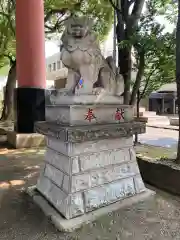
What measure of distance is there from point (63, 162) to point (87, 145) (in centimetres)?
31

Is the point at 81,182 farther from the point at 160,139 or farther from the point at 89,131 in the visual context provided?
the point at 160,139

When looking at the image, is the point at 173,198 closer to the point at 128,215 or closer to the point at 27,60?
the point at 128,215

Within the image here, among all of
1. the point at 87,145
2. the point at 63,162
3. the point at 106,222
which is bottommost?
the point at 106,222

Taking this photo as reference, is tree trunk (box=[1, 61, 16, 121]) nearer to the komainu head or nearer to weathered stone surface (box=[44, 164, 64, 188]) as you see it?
weathered stone surface (box=[44, 164, 64, 188])

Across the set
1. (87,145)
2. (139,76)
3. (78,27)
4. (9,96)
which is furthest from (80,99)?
(9,96)

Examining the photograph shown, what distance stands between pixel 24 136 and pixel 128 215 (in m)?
4.03

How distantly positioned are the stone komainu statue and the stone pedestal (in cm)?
22

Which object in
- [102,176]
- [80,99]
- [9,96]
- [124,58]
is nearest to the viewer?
[80,99]

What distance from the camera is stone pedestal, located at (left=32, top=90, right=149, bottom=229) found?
8.01 feet

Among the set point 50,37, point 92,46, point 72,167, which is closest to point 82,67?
point 92,46

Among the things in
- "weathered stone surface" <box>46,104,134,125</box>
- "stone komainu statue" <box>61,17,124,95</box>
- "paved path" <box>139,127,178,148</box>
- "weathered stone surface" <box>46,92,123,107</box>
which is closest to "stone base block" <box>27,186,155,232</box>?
"weathered stone surface" <box>46,104,134,125</box>

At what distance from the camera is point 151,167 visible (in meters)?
3.42

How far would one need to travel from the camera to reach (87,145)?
257cm

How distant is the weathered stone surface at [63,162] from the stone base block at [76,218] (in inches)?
17.7
